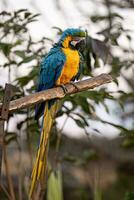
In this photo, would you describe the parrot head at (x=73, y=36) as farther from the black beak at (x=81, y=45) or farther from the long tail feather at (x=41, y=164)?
the long tail feather at (x=41, y=164)

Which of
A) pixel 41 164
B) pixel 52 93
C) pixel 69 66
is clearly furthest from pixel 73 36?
pixel 41 164

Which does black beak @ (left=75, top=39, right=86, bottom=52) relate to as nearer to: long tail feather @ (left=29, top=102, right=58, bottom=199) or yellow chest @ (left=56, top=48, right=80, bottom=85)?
yellow chest @ (left=56, top=48, right=80, bottom=85)

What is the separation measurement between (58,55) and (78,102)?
0.23 metres

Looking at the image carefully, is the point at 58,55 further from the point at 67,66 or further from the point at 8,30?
the point at 8,30

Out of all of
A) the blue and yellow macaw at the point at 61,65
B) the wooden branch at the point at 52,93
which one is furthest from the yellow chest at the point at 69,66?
the wooden branch at the point at 52,93

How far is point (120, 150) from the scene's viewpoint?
566cm

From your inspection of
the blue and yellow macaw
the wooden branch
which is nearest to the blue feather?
the blue and yellow macaw

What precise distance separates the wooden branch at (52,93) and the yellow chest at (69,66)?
13cm

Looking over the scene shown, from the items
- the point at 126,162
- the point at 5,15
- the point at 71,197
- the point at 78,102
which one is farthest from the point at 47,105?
the point at 126,162

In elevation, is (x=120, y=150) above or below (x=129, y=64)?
below

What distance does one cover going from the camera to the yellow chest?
→ 1963 mm

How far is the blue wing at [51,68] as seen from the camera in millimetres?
1964

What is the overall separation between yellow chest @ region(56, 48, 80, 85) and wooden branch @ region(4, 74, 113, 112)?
0.13 meters

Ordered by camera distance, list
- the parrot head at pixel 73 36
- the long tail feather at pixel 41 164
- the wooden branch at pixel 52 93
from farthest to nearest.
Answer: the parrot head at pixel 73 36 < the long tail feather at pixel 41 164 < the wooden branch at pixel 52 93
